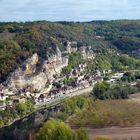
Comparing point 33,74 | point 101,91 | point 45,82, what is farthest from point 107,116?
point 45,82

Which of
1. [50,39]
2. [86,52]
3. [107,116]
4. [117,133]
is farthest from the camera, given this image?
[86,52]

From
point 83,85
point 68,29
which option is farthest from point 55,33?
point 83,85

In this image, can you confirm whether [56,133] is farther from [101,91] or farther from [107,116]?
[101,91]

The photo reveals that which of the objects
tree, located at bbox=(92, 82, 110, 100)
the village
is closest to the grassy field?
tree, located at bbox=(92, 82, 110, 100)

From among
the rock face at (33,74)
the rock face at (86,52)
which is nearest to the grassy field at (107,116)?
the rock face at (33,74)

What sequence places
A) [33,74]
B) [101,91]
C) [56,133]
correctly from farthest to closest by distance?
[33,74]
[101,91]
[56,133]

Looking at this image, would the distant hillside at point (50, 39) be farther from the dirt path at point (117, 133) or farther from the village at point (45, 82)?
the dirt path at point (117, 133)

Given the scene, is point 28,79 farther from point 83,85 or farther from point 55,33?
point 55,33
